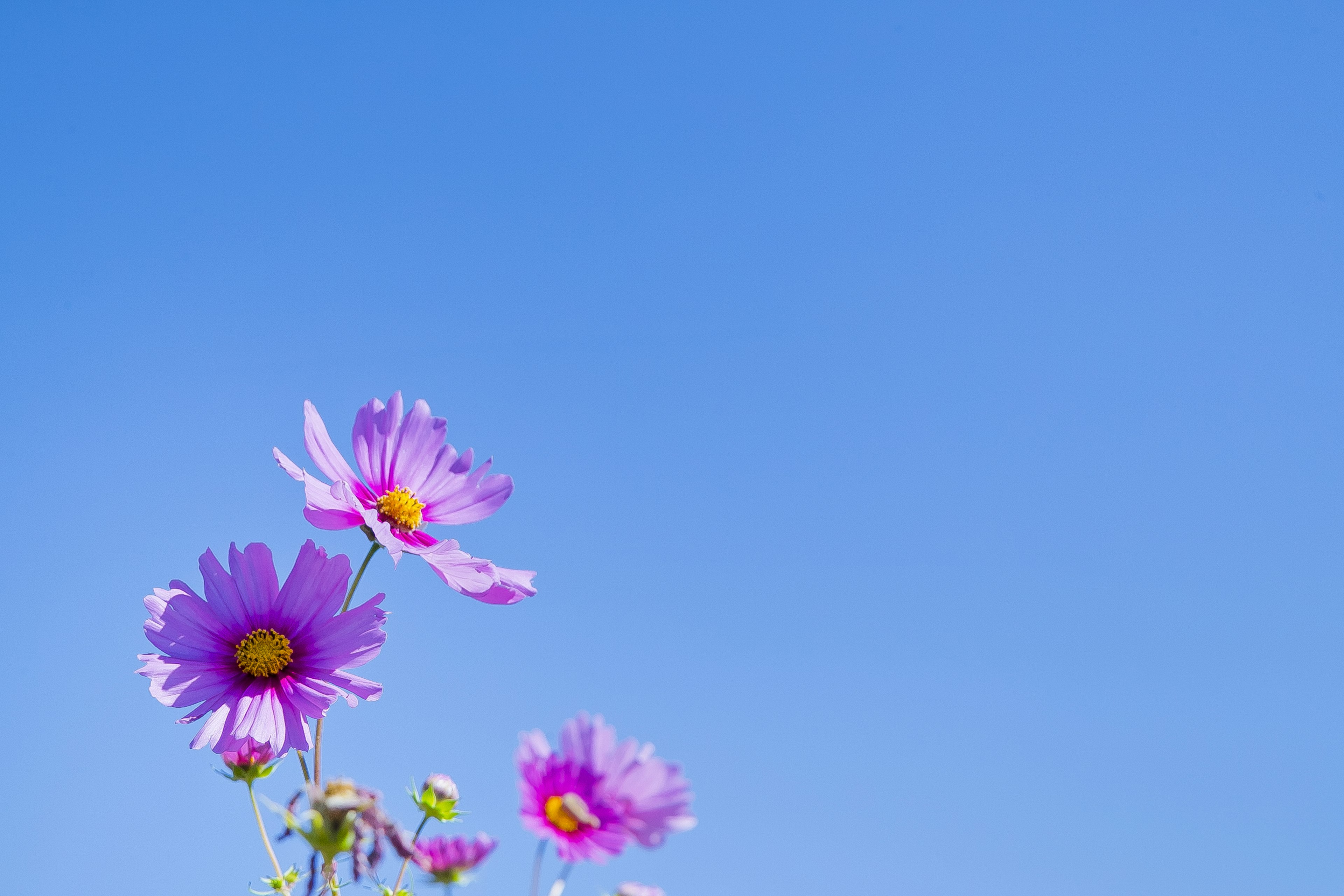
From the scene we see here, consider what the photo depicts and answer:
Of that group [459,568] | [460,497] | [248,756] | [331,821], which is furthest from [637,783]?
[460,497]

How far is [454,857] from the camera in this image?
31.1 inches

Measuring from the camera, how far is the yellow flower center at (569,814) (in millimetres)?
610

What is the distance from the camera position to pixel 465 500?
4.13 ft

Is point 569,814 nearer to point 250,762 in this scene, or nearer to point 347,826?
point 347,826

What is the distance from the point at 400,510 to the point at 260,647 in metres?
0.23

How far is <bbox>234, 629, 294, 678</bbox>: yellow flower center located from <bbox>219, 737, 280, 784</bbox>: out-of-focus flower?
73mm

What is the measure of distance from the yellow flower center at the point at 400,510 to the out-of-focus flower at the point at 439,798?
0.31m

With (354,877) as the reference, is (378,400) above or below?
above

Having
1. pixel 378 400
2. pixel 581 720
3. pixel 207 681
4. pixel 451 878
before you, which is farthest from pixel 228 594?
pixel 581 720

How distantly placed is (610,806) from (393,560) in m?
0.47

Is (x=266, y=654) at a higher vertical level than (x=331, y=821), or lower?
higher

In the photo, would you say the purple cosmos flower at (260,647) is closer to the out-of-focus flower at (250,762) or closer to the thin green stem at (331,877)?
the out-of-focus flower at (250,762)

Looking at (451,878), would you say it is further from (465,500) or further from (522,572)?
(465,500)

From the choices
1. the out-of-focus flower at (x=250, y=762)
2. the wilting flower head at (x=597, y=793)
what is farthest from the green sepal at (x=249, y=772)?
the wilting flower head at (x=597, y=793)
